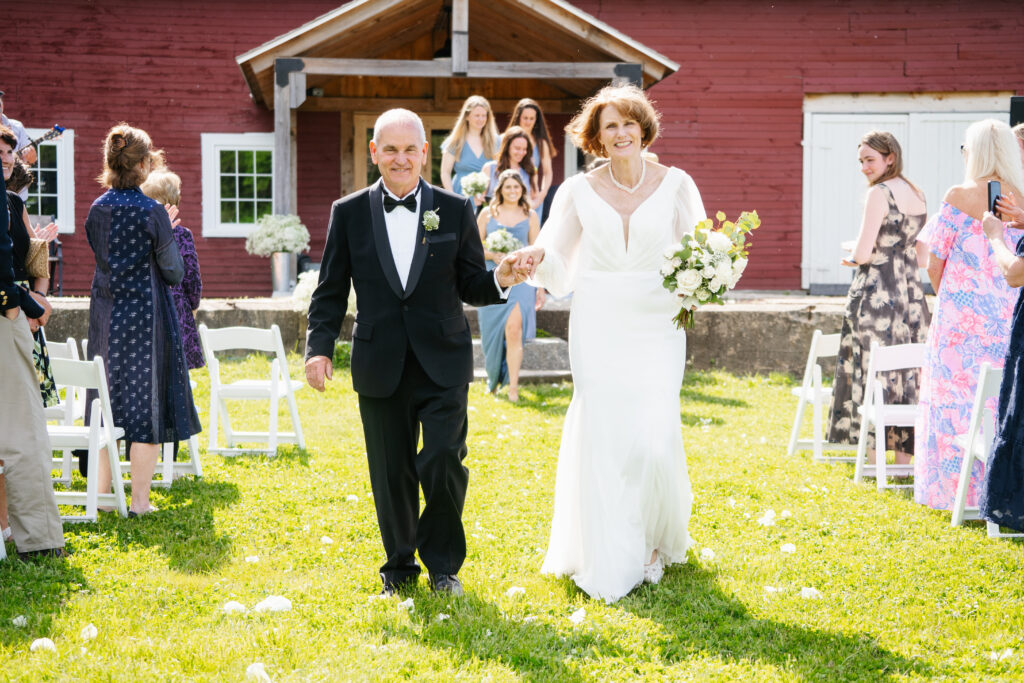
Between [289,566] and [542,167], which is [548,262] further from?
[542,167]

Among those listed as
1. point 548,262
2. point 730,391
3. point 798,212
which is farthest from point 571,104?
point 548,262

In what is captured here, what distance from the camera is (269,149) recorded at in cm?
1727

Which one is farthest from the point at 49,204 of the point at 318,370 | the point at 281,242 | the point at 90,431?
the point at 318,370

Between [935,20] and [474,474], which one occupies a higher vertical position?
[935,20]

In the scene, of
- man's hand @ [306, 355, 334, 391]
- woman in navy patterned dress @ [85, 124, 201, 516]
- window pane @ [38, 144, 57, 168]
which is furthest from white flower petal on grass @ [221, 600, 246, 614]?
window pane @ [38, 144, 57, 168]

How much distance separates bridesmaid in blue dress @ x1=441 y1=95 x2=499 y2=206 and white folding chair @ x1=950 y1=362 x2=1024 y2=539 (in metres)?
6.52

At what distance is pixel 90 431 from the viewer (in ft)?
19.5

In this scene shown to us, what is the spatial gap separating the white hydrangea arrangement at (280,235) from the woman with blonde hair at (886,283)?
845 centimetres

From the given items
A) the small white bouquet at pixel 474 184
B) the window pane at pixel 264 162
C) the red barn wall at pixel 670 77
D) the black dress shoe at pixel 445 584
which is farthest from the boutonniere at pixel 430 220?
the window pane at pixel 264 162

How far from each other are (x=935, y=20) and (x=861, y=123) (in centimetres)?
198

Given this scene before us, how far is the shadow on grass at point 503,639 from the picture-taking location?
4.06 meters

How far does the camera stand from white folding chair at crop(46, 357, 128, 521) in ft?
19.3

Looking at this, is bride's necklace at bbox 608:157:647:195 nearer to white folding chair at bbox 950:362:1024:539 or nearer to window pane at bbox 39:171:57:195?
white folding chair at bbox 950:362:1024:539

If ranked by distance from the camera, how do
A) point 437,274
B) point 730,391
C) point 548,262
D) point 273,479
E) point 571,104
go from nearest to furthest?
point 437,274
point 548,262
point 273,479
point 730,391
point 571,104
